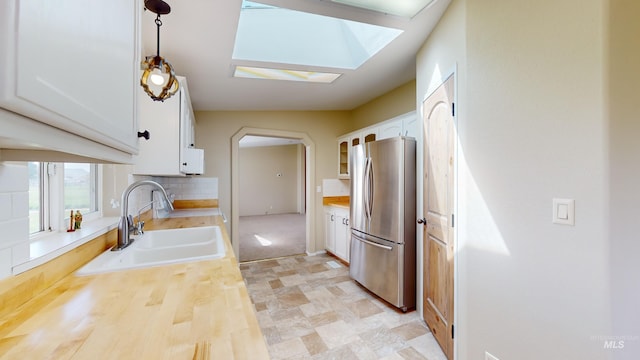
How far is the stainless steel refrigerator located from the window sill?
2.14 m

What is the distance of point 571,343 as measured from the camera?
1070mm

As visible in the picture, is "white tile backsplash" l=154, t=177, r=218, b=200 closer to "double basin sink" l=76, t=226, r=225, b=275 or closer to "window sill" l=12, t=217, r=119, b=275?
"double basin sink" l=76, t=226, r=225, b=275

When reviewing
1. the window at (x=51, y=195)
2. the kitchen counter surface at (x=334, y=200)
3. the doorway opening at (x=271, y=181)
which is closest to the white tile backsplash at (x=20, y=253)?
the window at (x=51, y=195)

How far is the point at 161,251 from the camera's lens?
1.75m

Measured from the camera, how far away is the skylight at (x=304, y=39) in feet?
7.14

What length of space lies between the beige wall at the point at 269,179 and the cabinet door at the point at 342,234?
5.30m

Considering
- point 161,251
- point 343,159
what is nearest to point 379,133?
point 343,159

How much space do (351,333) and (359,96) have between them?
2.85 metres

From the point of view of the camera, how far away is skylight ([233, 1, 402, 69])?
2.18 meters

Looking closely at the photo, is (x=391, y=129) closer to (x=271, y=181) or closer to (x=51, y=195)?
(x=51, y=195)

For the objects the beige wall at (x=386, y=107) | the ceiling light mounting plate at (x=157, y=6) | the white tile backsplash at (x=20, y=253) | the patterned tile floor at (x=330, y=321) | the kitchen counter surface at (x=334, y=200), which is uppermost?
the beige wall at (x=386, y=107)

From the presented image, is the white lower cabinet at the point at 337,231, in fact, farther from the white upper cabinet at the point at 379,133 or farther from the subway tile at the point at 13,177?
the subway tile at the point at 13,177

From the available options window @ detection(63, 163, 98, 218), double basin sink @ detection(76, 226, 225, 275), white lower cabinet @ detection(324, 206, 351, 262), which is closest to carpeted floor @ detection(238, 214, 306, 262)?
white lower cabinet @ detection(324, 206, 351, 262)

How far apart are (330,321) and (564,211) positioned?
73.2 inches
